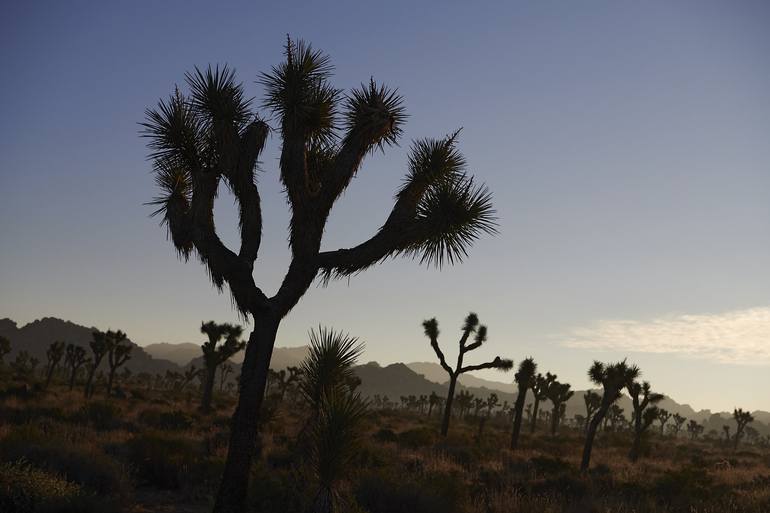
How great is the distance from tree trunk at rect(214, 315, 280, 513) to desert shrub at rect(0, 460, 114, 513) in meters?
1.59

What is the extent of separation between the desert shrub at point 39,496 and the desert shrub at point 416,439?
47.6ft

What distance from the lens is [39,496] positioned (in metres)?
6.77

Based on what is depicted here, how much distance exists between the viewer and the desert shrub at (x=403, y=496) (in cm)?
828

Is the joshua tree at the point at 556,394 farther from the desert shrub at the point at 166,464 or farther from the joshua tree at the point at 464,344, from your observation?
the desert shrub at the point at 166,464

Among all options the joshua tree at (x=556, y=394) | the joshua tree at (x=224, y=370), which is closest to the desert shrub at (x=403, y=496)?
the joshua tree at (x=556, y=394)

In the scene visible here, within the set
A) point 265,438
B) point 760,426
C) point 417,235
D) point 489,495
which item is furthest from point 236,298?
point 760,426

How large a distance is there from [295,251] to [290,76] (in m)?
3.39

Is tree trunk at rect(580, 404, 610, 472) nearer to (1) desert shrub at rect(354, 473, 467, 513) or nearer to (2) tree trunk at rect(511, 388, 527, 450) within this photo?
(2) tree trunk at rect(511, 388, 527, 450)

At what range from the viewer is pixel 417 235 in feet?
30.4

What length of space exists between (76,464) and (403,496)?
5.50 meters

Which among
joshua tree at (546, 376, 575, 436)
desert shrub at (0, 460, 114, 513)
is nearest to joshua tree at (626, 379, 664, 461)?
joshua tree at (546, 376, 575, 436)

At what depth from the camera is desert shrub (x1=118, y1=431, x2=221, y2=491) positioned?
33.5 ft

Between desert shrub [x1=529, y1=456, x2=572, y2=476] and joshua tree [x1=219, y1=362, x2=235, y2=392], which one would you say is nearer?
desert shrub [x1=529, y1=456, x2=572, y2=476]

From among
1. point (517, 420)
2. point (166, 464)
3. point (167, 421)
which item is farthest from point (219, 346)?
point (166, 464)
